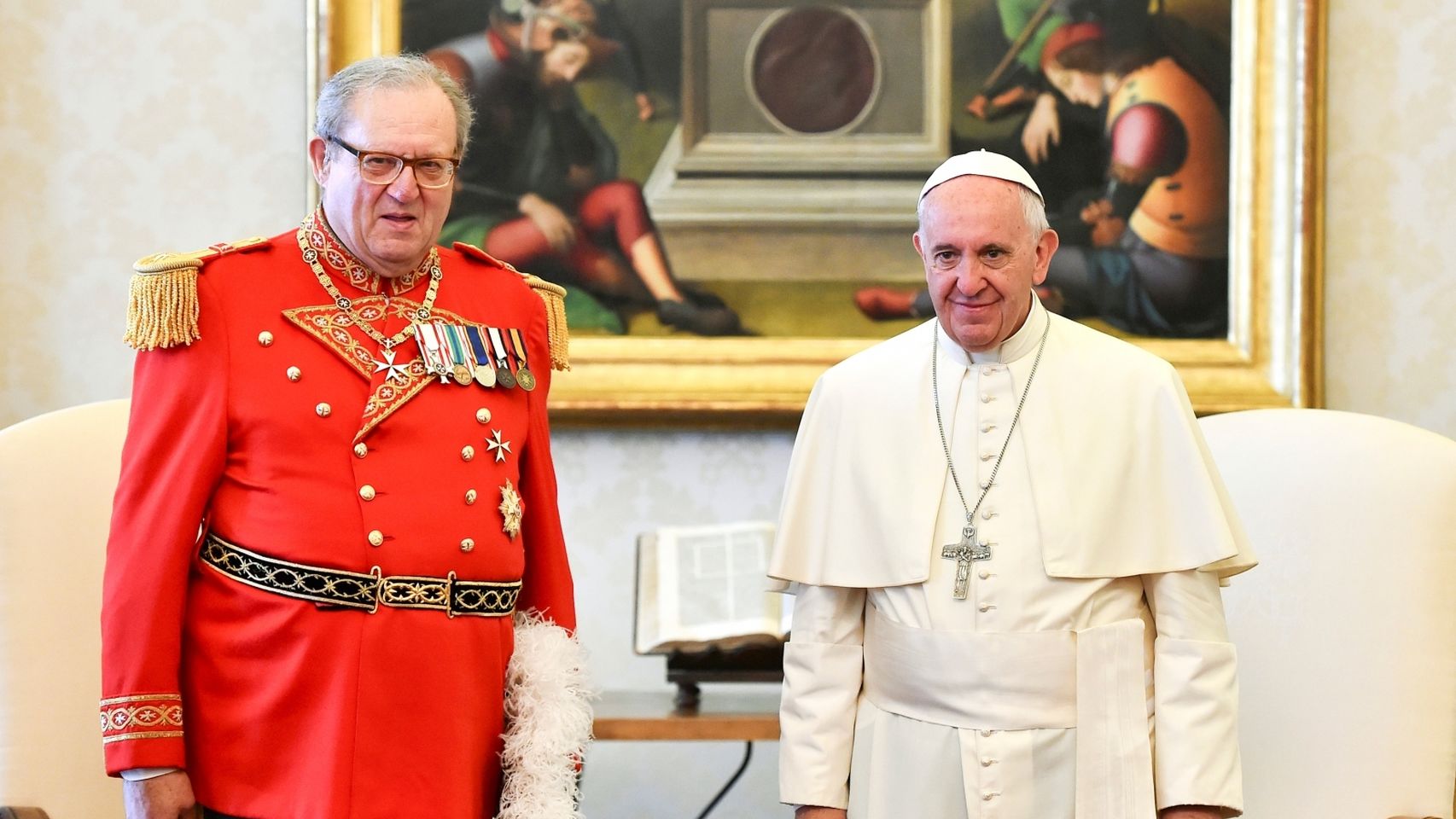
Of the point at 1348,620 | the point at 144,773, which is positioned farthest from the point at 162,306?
the point at 1348,620

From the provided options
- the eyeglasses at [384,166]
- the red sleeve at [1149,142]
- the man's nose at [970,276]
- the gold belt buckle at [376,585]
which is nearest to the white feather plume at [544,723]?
the gold belt buckle at [376,585]

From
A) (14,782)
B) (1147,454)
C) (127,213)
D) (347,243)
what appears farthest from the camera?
(127,213)

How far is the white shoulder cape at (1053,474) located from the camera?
2.21m

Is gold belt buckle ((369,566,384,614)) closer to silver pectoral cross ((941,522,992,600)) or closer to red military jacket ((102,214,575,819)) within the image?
red military jacket ((102,214,575,819))

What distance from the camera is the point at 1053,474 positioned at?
2291 mm

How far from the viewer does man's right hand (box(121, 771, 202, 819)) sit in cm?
193

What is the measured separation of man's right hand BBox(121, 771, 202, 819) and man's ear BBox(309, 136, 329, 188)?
881 mm

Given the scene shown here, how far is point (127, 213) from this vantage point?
11.5ft

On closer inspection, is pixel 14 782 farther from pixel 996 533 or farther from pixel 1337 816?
Answer: pixel 1337 816

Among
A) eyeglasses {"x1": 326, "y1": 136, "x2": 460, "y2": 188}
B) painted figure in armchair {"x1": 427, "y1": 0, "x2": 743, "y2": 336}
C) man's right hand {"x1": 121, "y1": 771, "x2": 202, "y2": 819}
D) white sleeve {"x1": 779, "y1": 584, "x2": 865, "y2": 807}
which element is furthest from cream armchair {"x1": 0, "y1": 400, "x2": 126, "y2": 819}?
white sleeve {"x1": 779, "y1": 584, "x2": 865, "y2": 807}

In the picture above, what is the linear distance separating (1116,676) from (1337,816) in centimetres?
77

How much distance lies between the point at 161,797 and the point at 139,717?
11 centimetres

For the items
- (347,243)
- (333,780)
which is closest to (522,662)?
(333,780)

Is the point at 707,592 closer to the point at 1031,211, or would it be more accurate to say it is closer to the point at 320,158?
the point at 1031,211
